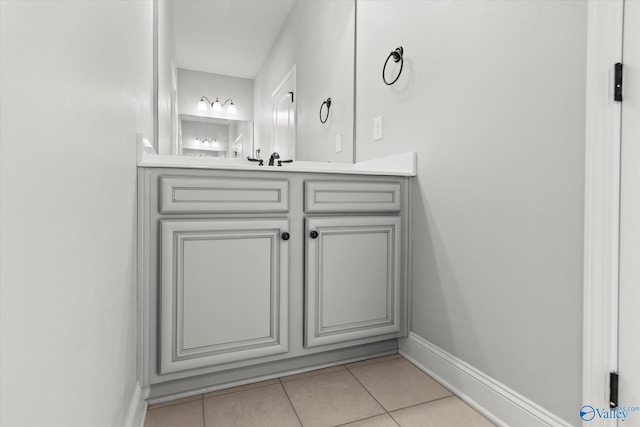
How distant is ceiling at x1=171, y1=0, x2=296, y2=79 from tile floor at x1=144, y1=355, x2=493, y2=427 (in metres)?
1.43

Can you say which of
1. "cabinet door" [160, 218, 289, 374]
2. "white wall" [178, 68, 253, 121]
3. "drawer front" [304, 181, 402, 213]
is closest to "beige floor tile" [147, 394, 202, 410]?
"cabinet door" [160, 218, 289, 374]

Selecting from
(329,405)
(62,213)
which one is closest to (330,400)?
(329,405)

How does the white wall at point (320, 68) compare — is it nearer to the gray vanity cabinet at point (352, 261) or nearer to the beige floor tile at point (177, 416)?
the gray vanity cabinet at point (352, 261)

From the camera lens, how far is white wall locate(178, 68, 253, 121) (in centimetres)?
163

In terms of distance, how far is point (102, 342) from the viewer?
0.72m

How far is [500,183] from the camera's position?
1.15 meters

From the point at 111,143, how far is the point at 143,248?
1.64 feet

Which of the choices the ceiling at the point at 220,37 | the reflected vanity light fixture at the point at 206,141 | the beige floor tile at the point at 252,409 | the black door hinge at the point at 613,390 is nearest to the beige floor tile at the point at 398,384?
the beige floor tile at the point at 252,409

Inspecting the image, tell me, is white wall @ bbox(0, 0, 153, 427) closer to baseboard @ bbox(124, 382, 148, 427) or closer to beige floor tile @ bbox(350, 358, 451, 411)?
baseboard @ bbox(124, 382, 148, 427)

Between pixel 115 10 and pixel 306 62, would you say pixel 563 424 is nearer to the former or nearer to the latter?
pixel 115 10

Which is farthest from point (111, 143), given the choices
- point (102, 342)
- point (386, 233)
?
point (386, 233)

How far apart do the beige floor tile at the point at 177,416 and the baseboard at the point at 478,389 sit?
0.92 metres

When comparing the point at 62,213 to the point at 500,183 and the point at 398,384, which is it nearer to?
the point at 500,183

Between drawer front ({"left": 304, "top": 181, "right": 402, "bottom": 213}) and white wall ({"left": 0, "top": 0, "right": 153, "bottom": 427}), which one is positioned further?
drawer front ({"left": 304, "top": 181, "right": 402, "bottom": 213})
